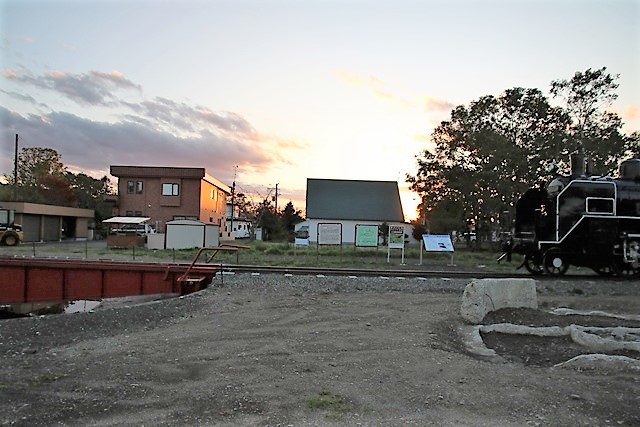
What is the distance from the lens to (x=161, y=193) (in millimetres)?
46844

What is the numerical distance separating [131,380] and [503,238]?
53.8 feet

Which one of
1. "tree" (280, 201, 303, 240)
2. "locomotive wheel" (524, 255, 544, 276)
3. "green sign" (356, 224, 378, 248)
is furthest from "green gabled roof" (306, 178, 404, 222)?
"locomotive wheel" (524, 255, 544, 276)

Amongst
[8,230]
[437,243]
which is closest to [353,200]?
[8,230]

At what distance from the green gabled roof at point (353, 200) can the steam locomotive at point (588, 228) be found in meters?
38.0

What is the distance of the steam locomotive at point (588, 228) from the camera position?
17281 millimetres

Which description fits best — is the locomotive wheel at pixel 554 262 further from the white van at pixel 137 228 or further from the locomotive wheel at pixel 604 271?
the white van at pixel 137 228

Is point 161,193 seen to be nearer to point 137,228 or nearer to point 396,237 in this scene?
point 137,228

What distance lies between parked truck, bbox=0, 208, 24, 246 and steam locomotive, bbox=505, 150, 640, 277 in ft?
107

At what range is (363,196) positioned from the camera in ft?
194

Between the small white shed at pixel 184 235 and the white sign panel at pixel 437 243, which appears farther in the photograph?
the small white shed at pixel 184 235

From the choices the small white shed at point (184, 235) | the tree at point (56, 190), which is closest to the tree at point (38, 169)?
the tree at point (56, 190)

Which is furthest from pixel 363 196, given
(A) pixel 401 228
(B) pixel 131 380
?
(B) pixel 131 380

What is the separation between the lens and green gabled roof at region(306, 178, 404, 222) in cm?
5638

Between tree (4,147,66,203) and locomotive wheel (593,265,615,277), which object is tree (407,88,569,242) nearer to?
locomotive wheel (593,265,615,277)
